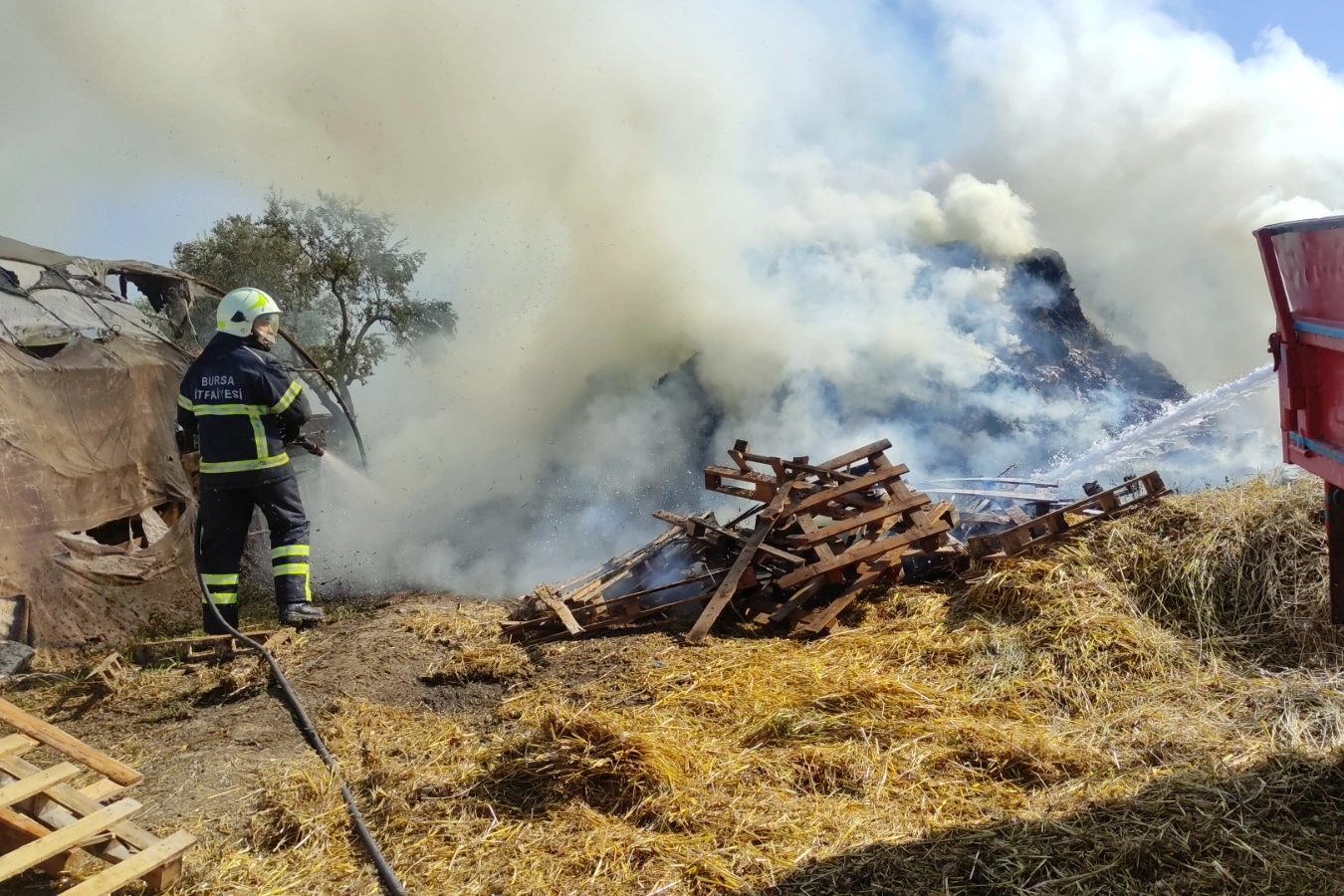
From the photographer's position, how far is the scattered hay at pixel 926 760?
306 cm

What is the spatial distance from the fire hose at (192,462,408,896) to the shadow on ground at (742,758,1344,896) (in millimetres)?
1397

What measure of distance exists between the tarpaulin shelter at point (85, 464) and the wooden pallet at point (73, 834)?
3254 mm

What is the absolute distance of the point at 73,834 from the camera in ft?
10.0

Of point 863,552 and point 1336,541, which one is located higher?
point 863,552

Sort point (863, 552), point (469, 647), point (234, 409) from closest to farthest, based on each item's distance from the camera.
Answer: point (469, 647) → point (234, 409) → point (863, 552)

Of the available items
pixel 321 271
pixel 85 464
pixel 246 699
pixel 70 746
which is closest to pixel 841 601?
pixel 246 699

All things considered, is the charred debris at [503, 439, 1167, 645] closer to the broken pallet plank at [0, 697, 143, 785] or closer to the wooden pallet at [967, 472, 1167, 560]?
the wooden pallet at [967, 472, 1167, 560]

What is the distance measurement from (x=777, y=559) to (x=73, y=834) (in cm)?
457

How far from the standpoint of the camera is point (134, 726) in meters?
4.78

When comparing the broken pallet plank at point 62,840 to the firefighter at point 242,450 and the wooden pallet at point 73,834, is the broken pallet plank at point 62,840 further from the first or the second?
the firefighter at point 242,450

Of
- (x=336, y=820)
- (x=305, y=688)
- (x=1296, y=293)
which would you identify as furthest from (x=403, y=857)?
(x=1296, y=293)

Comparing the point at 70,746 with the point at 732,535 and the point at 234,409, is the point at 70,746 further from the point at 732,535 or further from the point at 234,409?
the point at 732,535

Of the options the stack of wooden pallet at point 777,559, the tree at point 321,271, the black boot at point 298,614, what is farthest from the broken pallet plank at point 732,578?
the tree at point 321,271

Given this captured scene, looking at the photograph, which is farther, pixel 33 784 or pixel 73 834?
pixel 33 784
